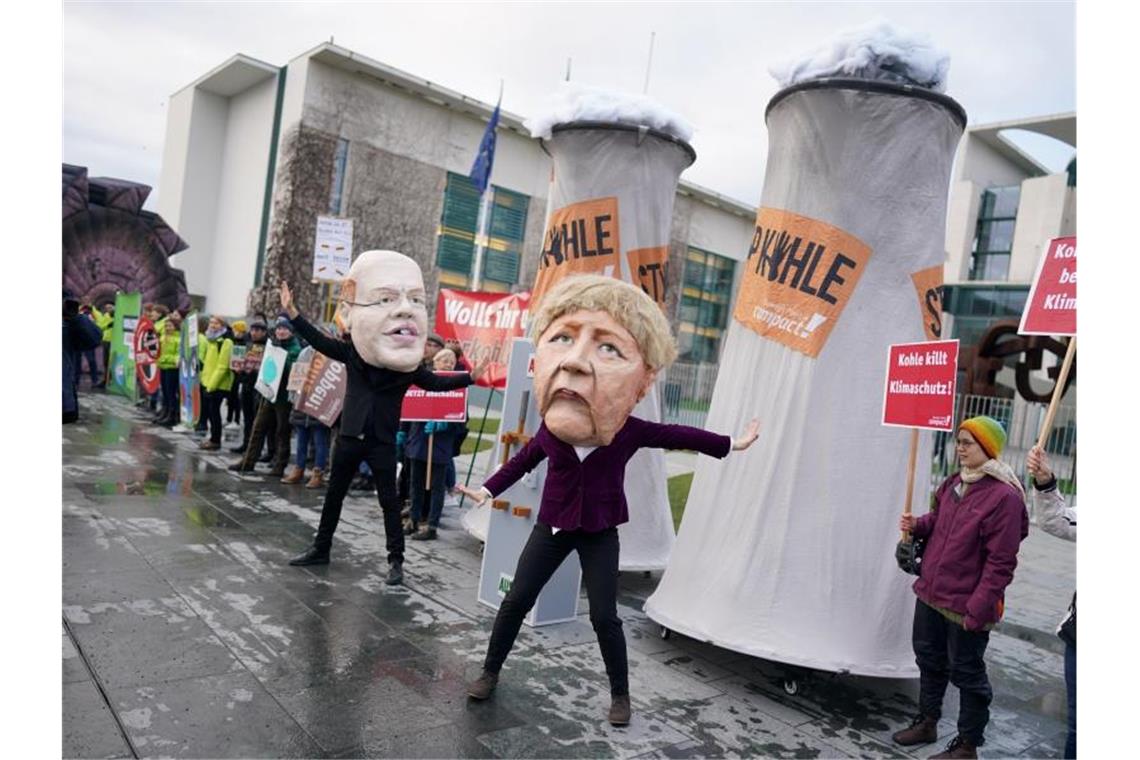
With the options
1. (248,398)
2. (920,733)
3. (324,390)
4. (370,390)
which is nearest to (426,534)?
(370,390)

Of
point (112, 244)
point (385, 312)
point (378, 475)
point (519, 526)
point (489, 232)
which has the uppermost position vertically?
point (489, 232)

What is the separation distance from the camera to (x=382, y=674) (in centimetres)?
397

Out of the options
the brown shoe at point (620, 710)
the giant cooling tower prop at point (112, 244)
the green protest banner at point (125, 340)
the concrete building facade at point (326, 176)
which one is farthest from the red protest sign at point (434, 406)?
the concrete building facade at point (326, 176)

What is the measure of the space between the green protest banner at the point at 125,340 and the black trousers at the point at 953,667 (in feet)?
44.9

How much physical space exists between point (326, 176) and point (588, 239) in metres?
17.8

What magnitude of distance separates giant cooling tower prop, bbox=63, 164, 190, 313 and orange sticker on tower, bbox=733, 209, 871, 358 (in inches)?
681

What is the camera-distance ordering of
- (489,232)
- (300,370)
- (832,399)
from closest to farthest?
1. (832,399)
2. (300,370)
3. (489,232)

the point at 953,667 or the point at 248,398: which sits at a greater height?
the point at 248,398

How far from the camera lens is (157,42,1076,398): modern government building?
2233 cm

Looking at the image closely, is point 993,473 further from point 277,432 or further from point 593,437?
point 277,432

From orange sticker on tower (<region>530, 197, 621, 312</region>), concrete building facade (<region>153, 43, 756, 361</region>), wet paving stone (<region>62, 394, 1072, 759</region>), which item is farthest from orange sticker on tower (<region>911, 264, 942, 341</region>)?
concrete building facade (<region>153, 43, 756, 361</region>)

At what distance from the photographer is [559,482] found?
389 cm

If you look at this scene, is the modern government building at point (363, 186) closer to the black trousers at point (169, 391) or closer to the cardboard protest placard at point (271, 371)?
the black trousers at point (169, 391)

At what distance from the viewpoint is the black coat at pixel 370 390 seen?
5.57 metres
